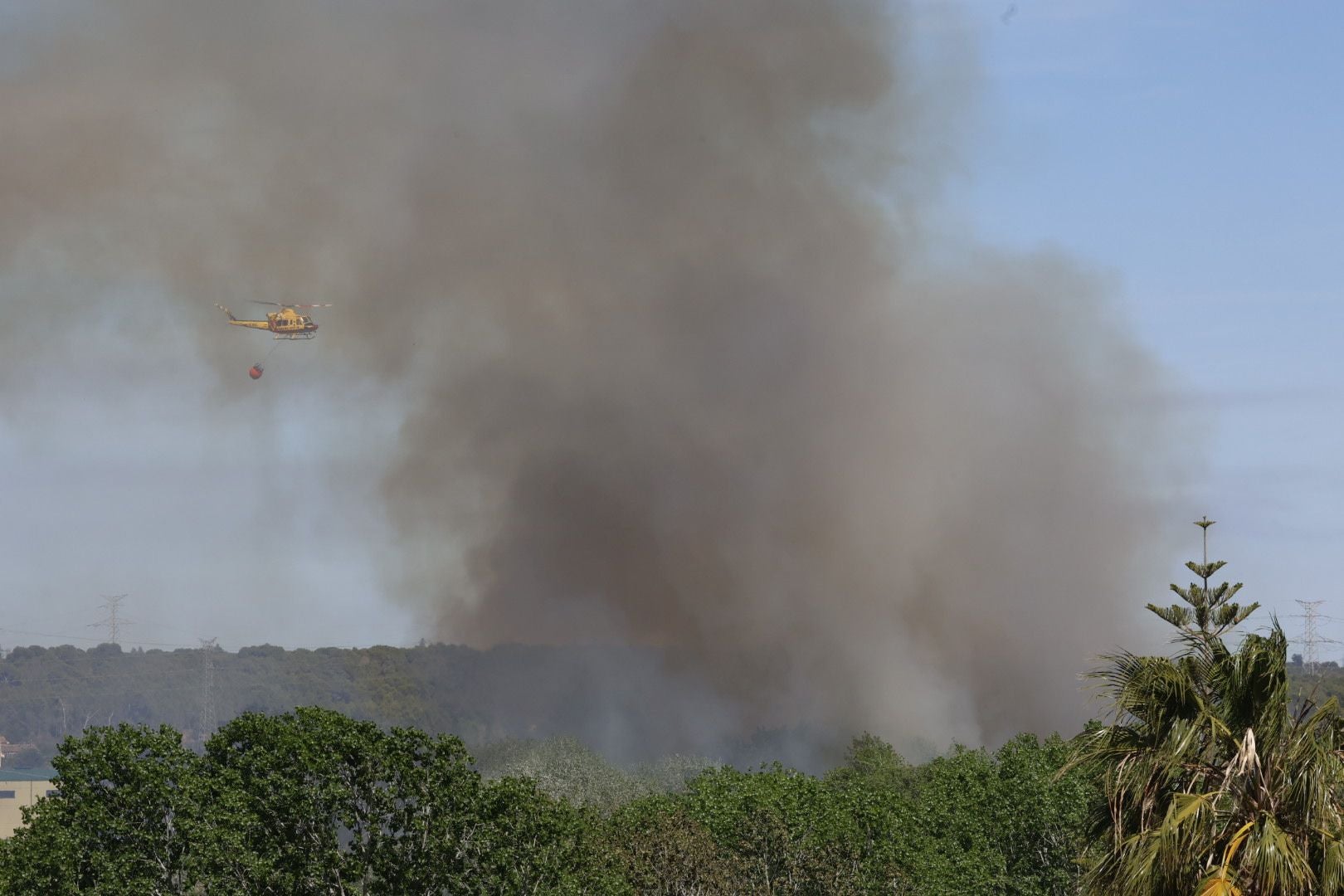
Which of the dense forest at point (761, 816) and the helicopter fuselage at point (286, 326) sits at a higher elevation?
the helicopter fuselage at point (286, 326)

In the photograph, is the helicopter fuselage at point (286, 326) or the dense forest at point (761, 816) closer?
the dense forest at point (761, 816)

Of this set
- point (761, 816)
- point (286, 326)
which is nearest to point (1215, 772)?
point (761, 816)

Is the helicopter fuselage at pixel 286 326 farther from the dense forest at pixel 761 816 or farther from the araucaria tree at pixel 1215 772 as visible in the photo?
the araucaria tree at pixel 1215 772

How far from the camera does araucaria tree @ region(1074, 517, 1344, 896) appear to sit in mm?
15781

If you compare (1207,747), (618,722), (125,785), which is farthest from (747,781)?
(618,722)

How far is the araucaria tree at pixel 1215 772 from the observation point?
51.8 feet

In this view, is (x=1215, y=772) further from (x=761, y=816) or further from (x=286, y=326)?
(x=286, y=326)

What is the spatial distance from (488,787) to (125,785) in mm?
8562

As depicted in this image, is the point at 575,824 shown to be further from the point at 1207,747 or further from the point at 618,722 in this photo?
the point at 618,722

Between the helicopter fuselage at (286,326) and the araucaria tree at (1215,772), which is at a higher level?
the helicopter fuselage at (286,326)

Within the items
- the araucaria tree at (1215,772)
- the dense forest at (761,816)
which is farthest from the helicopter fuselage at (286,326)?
the araucaria tree at (1215,772)

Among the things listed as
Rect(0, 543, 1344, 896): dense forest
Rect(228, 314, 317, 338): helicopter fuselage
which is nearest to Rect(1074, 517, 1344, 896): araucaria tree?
Rect(0, 543, 1344, 896): dense forest

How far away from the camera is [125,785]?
119ft

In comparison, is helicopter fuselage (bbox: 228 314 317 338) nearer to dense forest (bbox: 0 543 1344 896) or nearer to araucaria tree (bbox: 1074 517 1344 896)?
dense forest (bbox: 0 543 1344 896)
